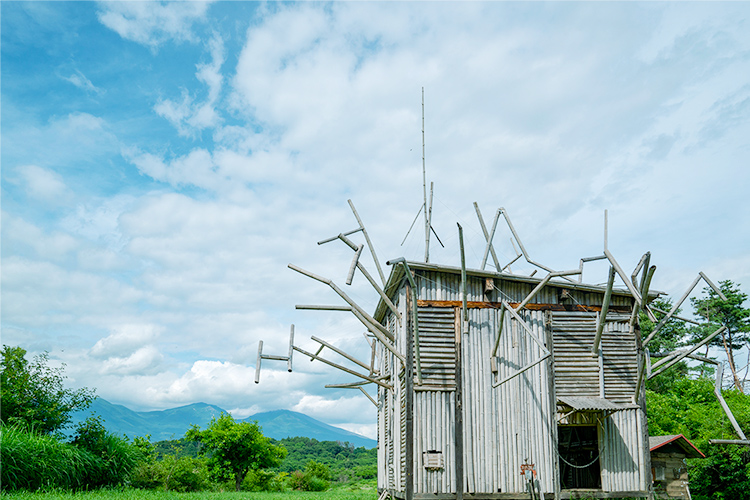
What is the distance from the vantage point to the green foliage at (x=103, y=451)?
25.0 meters

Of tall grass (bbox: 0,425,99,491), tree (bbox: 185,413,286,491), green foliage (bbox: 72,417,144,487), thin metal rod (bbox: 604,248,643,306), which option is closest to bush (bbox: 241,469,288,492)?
tree (bbox: 185,413,286,491)

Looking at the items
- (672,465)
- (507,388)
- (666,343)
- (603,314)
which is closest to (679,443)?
(672,465)

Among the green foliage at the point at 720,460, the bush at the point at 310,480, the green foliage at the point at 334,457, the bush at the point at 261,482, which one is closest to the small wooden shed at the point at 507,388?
the green foliage at the point at 720,460

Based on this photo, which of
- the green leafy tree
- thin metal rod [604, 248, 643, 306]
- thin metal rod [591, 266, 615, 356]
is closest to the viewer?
thin metal rod [591, 266, 615, 356]

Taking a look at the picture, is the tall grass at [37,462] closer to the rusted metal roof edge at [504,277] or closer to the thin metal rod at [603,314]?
the rusted metal roof edge at [504,277]

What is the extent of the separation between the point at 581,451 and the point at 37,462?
64.3 feet

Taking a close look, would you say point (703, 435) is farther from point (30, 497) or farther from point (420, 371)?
point (30, 497)

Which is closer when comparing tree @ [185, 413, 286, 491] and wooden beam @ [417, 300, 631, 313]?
wooden beam @ [417, 300, 631, 313]

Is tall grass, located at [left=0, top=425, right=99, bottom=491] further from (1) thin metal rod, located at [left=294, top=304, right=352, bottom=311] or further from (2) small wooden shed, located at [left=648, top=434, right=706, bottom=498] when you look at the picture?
(2) small wooden shed, located at [left=648, top=434, right=706, bottom=498]

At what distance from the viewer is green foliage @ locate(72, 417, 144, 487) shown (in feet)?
81.9

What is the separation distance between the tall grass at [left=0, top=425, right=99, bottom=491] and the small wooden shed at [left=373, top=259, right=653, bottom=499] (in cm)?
1331

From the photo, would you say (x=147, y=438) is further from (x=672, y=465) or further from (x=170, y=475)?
(x=672, y=465)

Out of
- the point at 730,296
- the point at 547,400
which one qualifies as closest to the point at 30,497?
the point at 547,400

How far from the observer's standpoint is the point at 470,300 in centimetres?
1662
